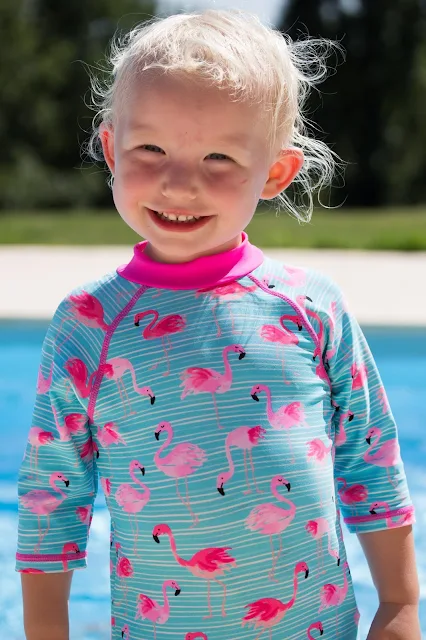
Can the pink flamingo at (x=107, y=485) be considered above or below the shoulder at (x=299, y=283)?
below

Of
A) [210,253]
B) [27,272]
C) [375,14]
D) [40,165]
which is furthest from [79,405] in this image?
[375,14]

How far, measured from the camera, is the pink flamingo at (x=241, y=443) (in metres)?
1.40

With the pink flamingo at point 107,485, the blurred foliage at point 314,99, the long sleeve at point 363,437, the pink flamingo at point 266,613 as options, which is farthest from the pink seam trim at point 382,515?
the blurred foliage at point 314,99

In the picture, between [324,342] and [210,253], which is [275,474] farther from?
[210,253]

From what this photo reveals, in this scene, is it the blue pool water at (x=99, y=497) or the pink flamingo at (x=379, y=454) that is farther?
the blue pool water at (x=99, y=497)

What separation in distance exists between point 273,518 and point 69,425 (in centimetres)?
36

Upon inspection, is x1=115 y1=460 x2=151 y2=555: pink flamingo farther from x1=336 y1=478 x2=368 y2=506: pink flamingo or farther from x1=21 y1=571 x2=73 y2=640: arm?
x1=336 y1=478 x2=368 y2=506: pink flamingo

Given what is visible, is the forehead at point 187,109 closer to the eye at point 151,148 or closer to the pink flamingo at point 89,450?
the eye at point 151,148

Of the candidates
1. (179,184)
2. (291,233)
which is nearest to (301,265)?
(291,233)

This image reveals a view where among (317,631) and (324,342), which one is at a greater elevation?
(324,342)

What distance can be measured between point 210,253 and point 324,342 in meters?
0.24

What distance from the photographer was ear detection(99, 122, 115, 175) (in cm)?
159

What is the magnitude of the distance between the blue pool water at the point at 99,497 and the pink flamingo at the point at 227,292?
1835mm

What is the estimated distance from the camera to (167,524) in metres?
1.42
